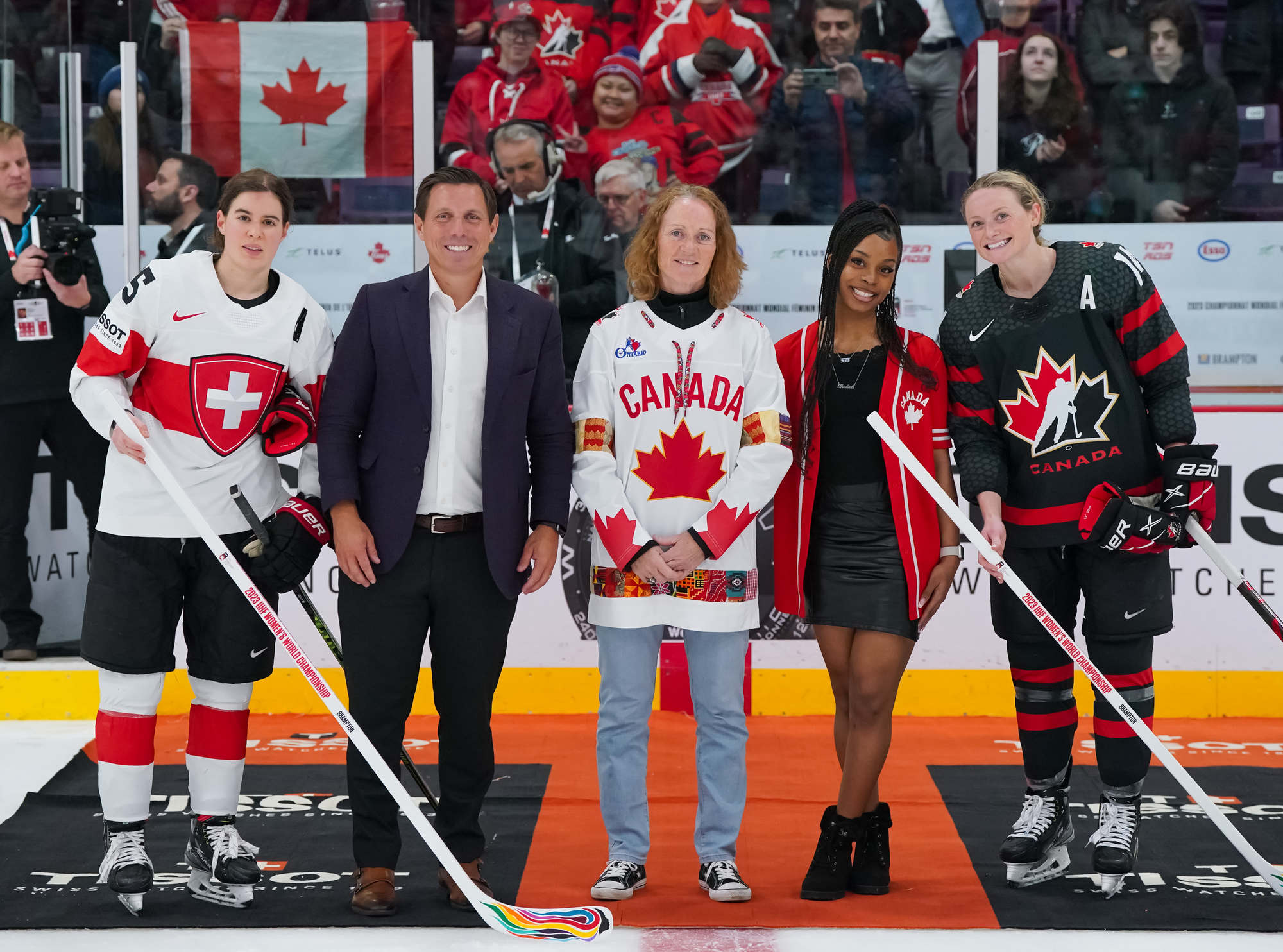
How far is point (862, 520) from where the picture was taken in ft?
9.37

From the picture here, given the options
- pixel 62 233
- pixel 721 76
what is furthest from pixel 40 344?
pixel 721 76

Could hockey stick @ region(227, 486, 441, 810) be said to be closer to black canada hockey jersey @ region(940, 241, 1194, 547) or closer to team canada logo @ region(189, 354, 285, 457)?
team canada logo @ region(189, 354, 285, 457)

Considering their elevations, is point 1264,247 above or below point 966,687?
above

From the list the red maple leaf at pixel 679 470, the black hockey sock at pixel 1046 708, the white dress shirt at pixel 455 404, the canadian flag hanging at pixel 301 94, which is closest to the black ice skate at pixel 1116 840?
the black hockey sock at pixel 1046 708

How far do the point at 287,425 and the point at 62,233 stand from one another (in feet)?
6.84

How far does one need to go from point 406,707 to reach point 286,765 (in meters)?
1.34

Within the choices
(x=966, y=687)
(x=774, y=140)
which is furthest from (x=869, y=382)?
(x=774, y=140)

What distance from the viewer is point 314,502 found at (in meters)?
2.86

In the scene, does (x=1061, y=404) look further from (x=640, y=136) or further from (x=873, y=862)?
(x=640, y=136)

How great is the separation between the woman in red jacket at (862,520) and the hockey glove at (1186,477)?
442 mm

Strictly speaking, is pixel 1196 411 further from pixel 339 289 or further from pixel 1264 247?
pixel 339 289

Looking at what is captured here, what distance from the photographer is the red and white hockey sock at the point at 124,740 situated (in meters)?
2.81

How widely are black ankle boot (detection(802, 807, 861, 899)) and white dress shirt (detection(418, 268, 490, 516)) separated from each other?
0.98m

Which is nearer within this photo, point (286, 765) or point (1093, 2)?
point (286, 765)
